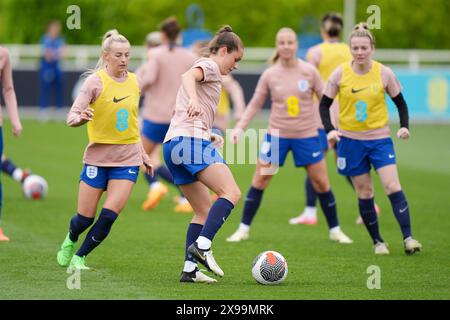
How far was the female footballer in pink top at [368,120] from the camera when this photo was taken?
413 inches

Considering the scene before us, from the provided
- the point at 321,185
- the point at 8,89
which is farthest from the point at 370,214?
the point at 8,89

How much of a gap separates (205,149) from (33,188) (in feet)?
21.2

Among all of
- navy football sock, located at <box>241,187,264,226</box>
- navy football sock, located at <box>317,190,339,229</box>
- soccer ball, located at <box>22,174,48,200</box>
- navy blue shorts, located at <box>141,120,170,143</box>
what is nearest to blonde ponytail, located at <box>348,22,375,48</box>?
navy football sock, located at <box>317,190,339,229</box>

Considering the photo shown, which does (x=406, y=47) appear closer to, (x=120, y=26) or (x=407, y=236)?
(x=120, y=26)

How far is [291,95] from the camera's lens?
11641mm

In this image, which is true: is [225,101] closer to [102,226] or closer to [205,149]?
[102,226]

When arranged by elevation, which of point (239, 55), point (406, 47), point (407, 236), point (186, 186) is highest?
point (239, 55)

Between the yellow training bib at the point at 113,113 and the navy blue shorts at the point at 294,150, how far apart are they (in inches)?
104

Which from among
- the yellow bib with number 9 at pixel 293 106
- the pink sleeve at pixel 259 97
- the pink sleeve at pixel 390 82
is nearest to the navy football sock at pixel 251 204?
the pink sleeve at pixel 259 97

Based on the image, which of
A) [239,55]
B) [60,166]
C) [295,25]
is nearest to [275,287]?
[239,55]

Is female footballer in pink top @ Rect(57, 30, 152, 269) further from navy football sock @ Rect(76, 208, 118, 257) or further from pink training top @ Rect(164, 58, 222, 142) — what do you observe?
pink training top @ Rect(164, 58, 222, 142)

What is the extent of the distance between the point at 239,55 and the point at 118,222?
457 centimetres

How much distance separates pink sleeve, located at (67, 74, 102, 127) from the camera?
8.87m

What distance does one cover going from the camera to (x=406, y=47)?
41969mm
